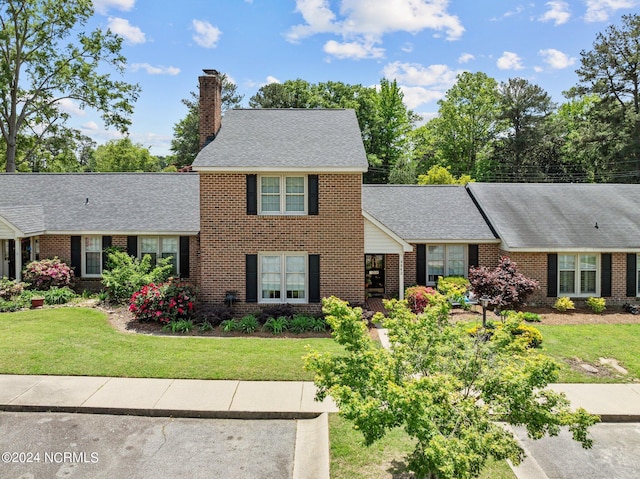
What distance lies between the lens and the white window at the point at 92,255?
18.9m

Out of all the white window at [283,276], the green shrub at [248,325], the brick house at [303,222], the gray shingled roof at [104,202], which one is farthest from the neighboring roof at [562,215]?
the gray shingled roof at [104,202]

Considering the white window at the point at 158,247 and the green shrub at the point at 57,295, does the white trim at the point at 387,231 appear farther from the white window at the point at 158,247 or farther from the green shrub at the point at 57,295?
the green shrub at the point at 57,295

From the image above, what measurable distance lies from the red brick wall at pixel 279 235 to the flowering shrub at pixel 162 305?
1055 millimetres

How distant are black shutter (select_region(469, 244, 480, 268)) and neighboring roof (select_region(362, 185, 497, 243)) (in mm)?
502

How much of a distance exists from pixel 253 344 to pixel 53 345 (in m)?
5.10

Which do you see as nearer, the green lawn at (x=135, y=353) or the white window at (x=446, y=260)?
the green lawn at (x=135, y=353)

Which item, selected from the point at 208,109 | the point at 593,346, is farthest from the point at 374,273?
the point at 208,109

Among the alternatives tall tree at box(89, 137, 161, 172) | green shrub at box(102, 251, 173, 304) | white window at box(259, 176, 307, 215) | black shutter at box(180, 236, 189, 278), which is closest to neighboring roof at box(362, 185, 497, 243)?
white window at box(259, 176, 307, 215)

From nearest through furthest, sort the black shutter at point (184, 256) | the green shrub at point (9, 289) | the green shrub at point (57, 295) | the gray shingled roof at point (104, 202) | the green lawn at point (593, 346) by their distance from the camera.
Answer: the green lawn at point (593, 346), the green shrub at point (9, 289), the green shrub at point (57, 295), the black shutter at point (184, 256), the gray shingled roof at point (104, 202)

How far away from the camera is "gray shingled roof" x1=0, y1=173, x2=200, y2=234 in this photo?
60.7 feet

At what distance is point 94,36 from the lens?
34.5 m

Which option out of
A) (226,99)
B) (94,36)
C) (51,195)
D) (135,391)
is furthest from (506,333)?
(226,99)

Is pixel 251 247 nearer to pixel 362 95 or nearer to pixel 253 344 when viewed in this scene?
pixel 253 344

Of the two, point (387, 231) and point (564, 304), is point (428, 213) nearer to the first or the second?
point (387, 231)
